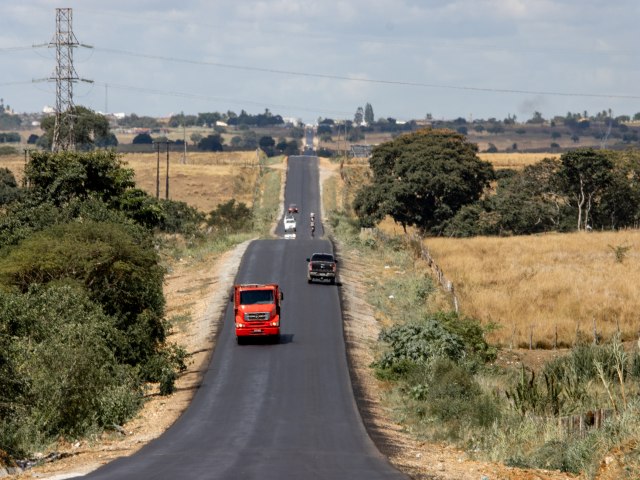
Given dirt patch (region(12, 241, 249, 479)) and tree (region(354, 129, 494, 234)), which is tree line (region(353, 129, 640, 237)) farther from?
dirt patch (region(12, 241, 249, 479))

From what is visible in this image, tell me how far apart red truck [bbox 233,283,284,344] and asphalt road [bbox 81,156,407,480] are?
0.71m

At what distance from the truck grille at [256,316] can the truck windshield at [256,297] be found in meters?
0.47

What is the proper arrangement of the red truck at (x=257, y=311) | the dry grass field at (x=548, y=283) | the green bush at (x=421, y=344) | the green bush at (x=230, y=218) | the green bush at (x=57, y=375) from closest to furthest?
the green bush at (x=57, y=375) → the green bush at (x=421, y=344) → the red truck at (x=257, y=311) → the dry grass field at (x=548, y=283) → the green bush at (x=230, y=218)

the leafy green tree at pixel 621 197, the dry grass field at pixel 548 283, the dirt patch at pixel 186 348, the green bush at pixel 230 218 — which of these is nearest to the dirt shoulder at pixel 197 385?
the dirt patch at pixel 186 348

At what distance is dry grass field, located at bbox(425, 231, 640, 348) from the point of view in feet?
166

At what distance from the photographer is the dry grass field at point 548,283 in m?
50.5

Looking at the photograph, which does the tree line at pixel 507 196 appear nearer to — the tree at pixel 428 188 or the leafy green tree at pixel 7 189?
the tree at pixel 428 188

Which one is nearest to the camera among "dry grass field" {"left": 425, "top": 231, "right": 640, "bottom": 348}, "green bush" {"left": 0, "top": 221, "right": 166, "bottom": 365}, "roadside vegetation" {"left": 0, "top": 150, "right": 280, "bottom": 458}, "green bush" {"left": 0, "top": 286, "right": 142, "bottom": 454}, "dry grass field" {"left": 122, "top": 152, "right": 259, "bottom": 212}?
"green bush" {"left": 0, "top": 286, "right": 142, "bottom": 454}

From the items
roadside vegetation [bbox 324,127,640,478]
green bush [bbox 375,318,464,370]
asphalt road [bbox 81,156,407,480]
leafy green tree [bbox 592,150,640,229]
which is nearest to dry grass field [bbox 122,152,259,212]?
roadside vegetation [bbox 324,127,640,478]

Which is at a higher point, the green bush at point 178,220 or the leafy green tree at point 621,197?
the leafy green tree at point 621,197

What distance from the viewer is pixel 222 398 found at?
1352 inches

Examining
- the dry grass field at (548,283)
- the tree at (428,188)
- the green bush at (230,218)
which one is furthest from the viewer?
the green bush at (230,218)

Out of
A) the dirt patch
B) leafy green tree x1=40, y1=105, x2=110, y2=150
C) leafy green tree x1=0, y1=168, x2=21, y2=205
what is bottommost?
the dirt patch

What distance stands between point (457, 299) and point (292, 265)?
14.4 metres
